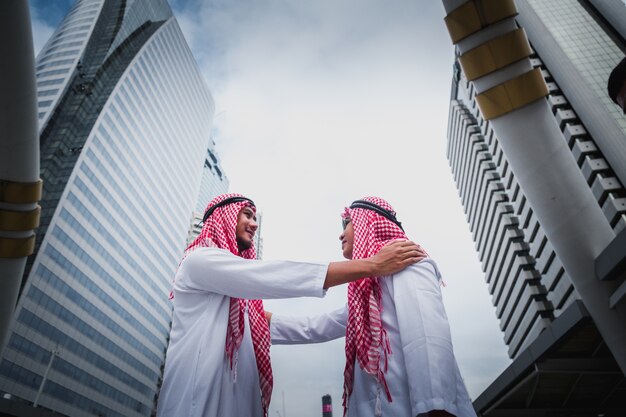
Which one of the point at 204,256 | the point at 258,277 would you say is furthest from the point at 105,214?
the point at 258,277

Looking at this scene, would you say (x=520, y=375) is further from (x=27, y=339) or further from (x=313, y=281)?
(x=27, y=339)

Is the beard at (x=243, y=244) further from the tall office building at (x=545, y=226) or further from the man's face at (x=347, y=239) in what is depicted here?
the tall office building at (x=545, y=226)

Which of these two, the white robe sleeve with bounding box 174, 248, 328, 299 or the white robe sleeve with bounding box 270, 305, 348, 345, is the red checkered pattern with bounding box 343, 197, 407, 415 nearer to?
the white robe sleeve with bounding box 174, 248, 328, 299

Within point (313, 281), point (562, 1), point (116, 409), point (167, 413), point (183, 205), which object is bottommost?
point (167, 413)

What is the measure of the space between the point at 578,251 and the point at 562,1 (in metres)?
64.7

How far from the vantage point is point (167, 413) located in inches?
89.7

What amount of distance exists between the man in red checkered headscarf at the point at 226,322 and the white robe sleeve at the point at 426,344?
143mm

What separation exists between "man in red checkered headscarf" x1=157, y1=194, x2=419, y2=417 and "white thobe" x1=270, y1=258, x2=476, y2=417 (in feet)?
0.60

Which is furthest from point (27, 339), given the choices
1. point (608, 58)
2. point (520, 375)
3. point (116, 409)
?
point (608, 58)

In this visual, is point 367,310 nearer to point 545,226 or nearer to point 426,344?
point 426,344

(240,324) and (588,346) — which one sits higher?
(588,346)

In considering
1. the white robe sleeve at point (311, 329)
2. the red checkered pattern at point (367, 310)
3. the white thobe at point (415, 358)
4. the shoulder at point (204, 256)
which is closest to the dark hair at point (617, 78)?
the red checkered pattern at point (367, 310)

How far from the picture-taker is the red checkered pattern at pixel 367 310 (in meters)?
2.31

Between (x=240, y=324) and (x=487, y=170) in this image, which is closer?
(x=240, y=324)
